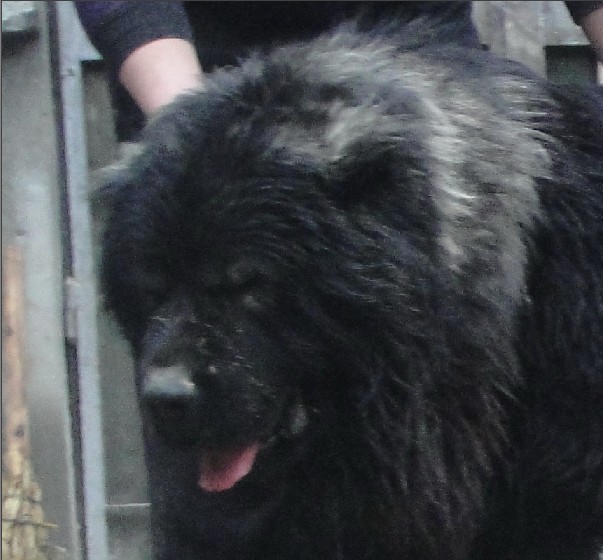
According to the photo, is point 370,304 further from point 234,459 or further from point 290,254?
point 234,459

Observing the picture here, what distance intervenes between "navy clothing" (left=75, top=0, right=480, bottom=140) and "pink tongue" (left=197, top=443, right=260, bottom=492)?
703 mm

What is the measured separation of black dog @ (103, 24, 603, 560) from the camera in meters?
1.45

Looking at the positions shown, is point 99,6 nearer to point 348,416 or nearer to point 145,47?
point 145,47

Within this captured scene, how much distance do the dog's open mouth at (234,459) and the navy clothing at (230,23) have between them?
2.19 ft

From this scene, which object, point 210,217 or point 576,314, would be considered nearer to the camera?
point 210,217

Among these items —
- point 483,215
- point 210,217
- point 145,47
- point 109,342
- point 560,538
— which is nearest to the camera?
point 210,217

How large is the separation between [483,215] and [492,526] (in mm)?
493

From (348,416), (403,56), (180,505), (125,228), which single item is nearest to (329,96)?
(403,56)

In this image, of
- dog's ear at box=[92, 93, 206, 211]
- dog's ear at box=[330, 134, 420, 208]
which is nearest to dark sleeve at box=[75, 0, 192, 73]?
dog's ear at box=[92, 93, 206, 211]

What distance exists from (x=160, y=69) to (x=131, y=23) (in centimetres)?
10

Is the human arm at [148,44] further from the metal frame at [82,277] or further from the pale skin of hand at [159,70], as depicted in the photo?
the metal frame at [82,277]

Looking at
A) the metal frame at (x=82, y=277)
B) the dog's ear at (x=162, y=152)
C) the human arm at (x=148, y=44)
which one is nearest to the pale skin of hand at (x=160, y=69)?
the human arm at (x=148, y=44)

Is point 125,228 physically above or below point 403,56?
below

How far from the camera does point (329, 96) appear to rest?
1.55 m
